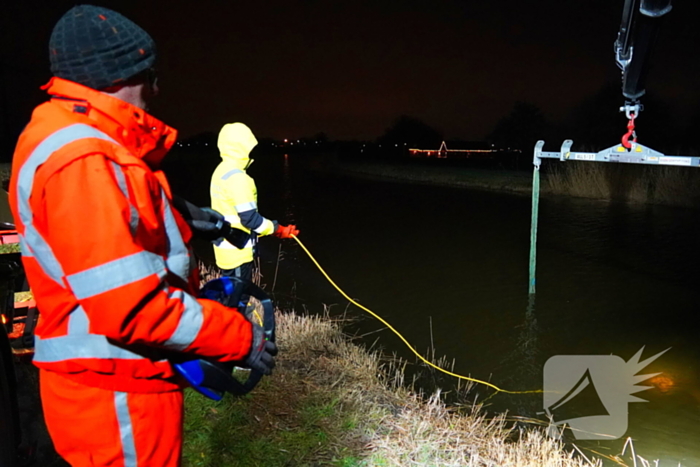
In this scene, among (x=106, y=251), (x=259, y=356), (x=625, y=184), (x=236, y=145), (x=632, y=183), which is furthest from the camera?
(x=625, y=184)

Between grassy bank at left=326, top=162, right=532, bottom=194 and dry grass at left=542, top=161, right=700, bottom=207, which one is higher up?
dry grass at left=542, top=161, right=700, bottom=207

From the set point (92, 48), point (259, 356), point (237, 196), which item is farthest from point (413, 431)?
point (92, 48)

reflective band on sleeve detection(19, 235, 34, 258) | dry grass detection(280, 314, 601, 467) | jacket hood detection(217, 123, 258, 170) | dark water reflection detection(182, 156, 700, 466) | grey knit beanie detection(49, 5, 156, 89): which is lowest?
dark water reflection detection(182, 156, 700, 466)

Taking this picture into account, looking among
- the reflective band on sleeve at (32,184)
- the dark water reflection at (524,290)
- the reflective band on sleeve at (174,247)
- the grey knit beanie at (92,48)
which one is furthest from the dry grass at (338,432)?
the grey knit beanie at (92,48)

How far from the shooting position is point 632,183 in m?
16.9

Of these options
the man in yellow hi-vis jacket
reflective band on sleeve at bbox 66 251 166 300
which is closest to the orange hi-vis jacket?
reflective band on sleeve at bbox 66 251 166 300

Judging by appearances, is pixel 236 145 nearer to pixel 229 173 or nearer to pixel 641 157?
pixel 229 173

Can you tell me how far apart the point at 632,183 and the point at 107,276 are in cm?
1894

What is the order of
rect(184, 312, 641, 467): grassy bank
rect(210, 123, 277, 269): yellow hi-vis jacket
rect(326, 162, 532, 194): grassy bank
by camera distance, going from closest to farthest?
rect(184, 312, 641, 467): grassy bank, rect(210, 123, 277, 269): yellow hi-vis jacket, rect(326, 162, 532, 194): grassy bank

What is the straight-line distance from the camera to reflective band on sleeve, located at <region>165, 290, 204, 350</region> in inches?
50.6

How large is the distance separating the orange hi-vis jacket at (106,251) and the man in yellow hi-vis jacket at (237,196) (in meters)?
2.66

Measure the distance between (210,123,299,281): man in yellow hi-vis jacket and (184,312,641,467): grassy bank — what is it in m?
1.11

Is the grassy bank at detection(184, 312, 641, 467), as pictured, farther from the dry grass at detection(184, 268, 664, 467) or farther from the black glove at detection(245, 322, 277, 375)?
the black glove at detection(245, 322, 277, 375)

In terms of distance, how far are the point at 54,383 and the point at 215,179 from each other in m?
3.09
